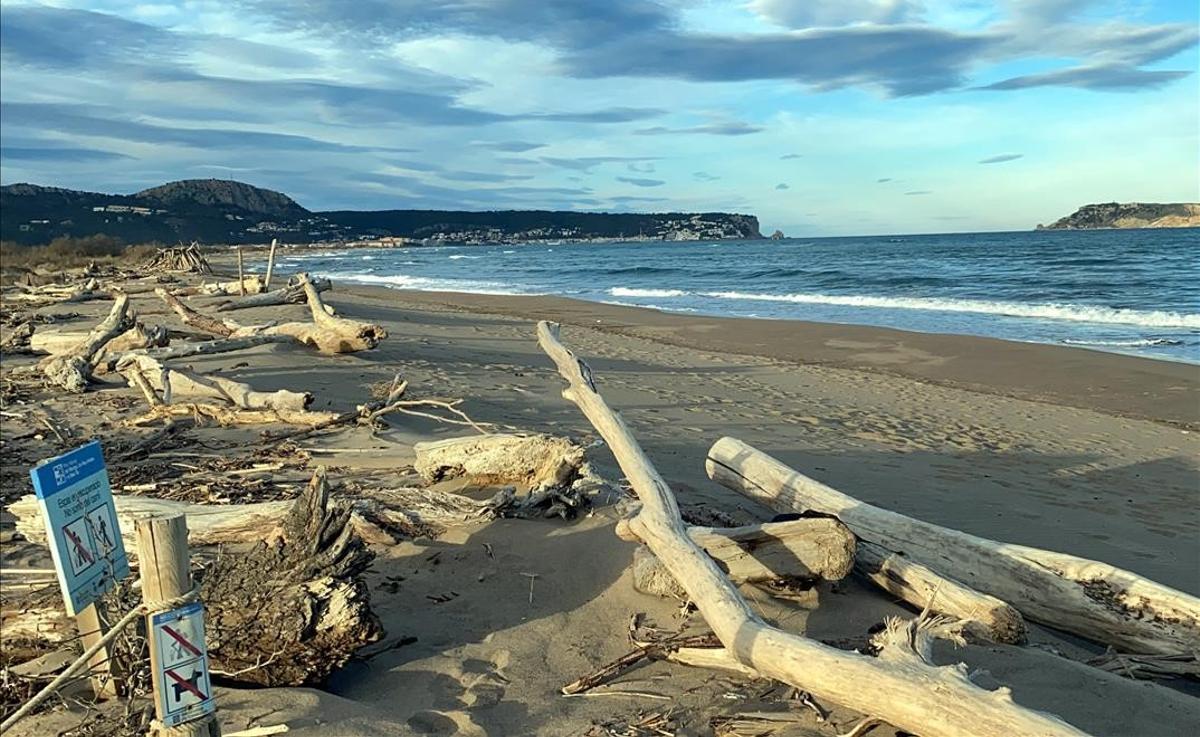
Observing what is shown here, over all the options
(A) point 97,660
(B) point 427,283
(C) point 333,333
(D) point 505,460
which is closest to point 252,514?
(A) point 97,660

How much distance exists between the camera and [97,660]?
3178 mm

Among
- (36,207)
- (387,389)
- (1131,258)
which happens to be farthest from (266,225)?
(387,389)

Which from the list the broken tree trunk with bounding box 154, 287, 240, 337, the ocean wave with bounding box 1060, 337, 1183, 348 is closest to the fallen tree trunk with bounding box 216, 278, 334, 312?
the broken tree trunk with bounding box 154, 287, 240, 337

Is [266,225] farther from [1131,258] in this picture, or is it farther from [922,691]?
[922,691]

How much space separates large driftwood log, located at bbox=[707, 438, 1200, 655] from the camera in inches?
158

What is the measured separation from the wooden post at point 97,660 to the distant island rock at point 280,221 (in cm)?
6163

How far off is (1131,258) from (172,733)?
4462cm

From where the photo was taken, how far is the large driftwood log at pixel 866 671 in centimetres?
258

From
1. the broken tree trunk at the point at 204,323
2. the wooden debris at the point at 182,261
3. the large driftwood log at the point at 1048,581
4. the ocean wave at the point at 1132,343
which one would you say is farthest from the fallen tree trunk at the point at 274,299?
the wooden debris at the point at 182,261

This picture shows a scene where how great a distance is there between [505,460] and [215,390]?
393cm

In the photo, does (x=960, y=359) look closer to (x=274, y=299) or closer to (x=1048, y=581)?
(x=1048, y=581)

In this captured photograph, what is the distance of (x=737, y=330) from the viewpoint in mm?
18266

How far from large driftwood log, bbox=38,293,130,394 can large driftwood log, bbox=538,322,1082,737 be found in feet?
25.1

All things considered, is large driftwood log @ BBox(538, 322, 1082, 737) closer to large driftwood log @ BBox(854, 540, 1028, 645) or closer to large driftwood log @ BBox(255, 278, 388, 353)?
large driftwood log @ BBox(854, 540, 1028, 645)
